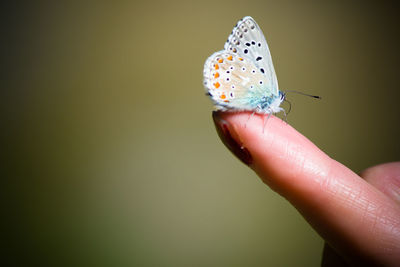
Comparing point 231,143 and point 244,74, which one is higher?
point 244,74

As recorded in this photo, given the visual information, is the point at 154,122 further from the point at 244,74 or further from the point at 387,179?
the point at 387,179

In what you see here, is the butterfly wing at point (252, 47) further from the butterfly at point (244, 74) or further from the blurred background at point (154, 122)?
the blurred background at point (154, 122)

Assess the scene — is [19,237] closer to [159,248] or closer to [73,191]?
[73,191]

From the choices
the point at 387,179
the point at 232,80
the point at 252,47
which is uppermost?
the point at 252,47

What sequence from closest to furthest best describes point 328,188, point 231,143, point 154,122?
1. point 328,188
2. point 231,143
3. point 154,122

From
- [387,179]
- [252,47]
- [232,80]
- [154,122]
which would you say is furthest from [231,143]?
[154,122]

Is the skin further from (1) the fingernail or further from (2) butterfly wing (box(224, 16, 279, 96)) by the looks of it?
(2) butterfly wing (box(224, 16, 279, 96))

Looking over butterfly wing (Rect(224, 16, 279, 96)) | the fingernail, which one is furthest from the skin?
butterfly wing (Rect(224, 16, 279, 96))
